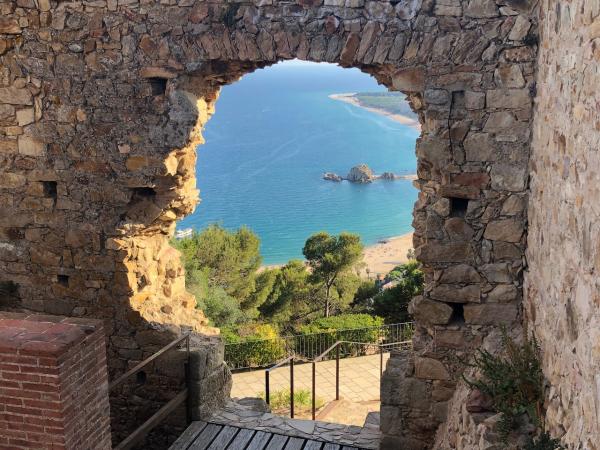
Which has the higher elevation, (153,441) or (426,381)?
(426,381)

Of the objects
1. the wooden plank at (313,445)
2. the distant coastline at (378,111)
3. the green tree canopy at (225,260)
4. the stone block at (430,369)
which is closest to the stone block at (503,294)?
the stone block at (430,369)

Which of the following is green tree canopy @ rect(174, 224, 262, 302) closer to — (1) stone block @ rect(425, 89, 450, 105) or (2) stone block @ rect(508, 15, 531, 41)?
(1) stone block @ rect(425, 89, 450, 105)

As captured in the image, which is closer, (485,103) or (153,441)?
(485,103)

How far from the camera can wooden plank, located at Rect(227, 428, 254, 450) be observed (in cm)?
582

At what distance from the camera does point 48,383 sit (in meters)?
3.77

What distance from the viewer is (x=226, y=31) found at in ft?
17.4

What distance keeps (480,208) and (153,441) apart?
13.3 feet

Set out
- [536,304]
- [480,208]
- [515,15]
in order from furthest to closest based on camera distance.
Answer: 1. [480,208]
2. [515,15]
3. [536,304]

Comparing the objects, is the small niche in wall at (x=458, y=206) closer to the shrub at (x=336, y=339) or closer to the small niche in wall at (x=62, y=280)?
the small niche in wall at (x=62, y=280)

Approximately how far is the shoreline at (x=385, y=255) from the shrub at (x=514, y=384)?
109 feet

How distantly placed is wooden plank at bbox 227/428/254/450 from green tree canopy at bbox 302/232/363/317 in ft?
55.6

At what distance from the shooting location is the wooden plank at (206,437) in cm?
586

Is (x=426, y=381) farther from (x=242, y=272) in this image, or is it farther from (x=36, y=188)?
(x=242, y=272)

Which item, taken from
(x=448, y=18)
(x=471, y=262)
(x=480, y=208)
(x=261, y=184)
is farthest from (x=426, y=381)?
(x=261, y=184)
